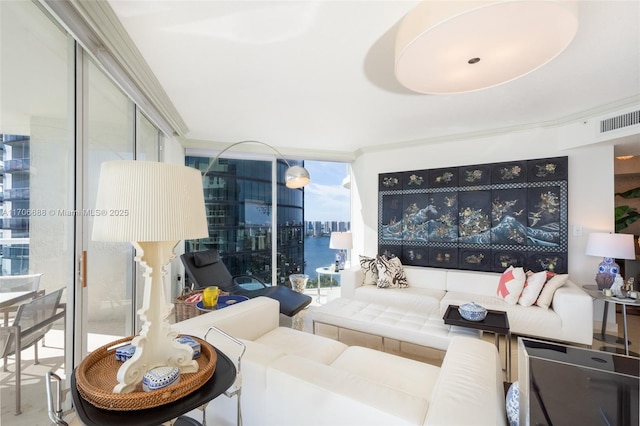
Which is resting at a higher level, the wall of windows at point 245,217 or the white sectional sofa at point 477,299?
the wall of windows at point 245,217

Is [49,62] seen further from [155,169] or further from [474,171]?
[474,171]

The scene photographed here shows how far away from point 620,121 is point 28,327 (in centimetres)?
496

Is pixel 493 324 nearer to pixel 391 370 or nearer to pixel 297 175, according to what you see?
pixel 391 370

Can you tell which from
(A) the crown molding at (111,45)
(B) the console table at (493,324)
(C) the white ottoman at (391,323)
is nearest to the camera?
(A) the crown molding at (111,45)

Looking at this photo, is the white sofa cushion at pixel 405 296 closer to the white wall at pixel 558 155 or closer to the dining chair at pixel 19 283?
the white wall at pixel 558 155

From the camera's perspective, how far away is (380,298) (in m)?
3.59

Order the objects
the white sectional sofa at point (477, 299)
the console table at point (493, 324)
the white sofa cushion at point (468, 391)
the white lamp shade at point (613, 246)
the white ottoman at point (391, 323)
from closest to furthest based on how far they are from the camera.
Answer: the white sofa cushion at point (468, 391) → the console table at point (493, 324) → the white ottoman at point (391, 323) → the white sectional sofa at point (477, 299) → the white lamp shade at point (613, 246)

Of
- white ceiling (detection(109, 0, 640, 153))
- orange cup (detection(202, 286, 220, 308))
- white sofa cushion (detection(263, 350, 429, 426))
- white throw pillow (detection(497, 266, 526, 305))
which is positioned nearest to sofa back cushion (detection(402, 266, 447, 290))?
white throw pillow (detection(497, 266, 526, 305))

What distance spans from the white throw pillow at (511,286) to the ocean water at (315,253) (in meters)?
2.66

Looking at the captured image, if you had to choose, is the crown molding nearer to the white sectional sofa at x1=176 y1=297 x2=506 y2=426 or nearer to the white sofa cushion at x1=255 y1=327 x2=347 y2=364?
the white sectional sofa at x1=176 y1=297 x2=506 y2=426

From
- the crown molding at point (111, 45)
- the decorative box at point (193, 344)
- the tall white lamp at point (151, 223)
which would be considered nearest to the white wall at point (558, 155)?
the crown molding at point (111, 45)

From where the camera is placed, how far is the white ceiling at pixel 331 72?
1647 millimetres

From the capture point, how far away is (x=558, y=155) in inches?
134

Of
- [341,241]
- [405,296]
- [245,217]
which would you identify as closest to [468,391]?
[405,296]
